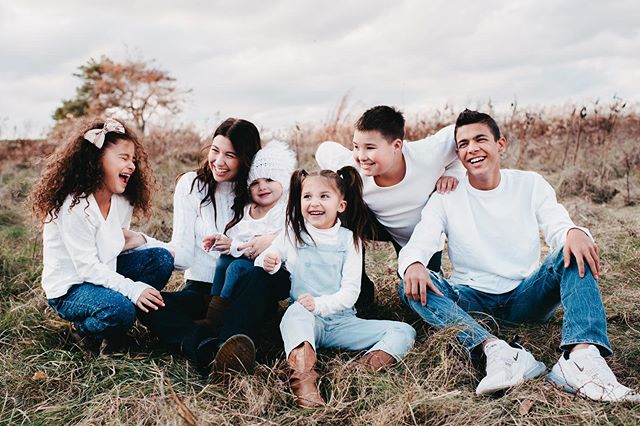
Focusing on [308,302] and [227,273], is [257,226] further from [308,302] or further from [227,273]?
[308,302]

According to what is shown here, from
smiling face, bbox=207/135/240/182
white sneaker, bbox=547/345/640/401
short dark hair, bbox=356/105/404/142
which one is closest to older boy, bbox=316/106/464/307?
short dark hair, bbox=356/105/404/142

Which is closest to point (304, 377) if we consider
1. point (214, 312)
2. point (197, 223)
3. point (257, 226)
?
point (214, 312)

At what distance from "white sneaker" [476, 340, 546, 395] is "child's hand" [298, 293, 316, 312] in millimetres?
752

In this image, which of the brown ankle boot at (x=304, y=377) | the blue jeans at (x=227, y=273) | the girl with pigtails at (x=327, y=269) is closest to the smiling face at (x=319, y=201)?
the girl with pigtails at (x=327, y=269)

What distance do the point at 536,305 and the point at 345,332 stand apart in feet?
3.03

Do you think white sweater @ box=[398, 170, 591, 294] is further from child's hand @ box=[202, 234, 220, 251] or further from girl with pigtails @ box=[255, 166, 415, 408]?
child's hand @ box=[202, 234, 220, 251]

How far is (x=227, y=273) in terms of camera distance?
2.94 meters

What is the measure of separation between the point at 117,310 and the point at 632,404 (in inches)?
82.8

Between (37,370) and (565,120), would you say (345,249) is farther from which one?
(565,120)

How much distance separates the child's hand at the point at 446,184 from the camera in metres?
3.14

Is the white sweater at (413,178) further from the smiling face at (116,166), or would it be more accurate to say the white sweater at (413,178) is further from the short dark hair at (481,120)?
the smiling face at (116,166)

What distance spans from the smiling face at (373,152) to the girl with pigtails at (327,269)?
175mm

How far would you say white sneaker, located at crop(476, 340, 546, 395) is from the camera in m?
2.37

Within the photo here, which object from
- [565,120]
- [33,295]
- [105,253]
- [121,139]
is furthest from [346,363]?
[565,120]
